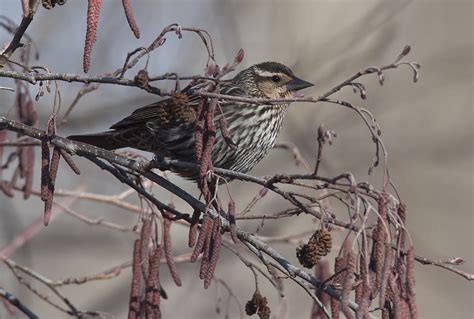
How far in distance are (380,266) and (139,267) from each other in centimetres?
106

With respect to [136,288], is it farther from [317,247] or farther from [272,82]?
[272,82]

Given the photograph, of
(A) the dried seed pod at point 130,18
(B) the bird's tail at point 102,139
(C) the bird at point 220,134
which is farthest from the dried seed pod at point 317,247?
(B) the bird's tail at point 102,139

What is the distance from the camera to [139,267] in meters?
3.17

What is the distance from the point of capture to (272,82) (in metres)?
4.99

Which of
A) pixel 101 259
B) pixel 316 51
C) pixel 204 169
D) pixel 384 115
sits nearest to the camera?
pixel 204 169

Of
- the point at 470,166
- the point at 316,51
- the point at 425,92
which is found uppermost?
the point at 425,92

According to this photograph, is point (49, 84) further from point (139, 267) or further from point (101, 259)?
point (101, 259)

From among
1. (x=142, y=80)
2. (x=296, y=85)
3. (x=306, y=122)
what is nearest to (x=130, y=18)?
(x=142, y=80)

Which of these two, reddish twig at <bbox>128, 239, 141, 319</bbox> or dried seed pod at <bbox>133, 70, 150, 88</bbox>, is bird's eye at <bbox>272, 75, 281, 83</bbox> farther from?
dried seed pod at <bbox>133, 70, 150, 88</bbox>

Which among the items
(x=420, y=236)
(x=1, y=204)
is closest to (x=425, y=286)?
(x=420, y=236)

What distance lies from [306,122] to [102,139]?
355 centimetres

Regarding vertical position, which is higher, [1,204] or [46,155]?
[1,204]

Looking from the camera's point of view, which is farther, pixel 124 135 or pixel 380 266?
pixel 124 135

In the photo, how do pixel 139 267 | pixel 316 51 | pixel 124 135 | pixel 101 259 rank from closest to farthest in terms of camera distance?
pixel 139 267
pixel 124 135
pixel 316 51
pixel 101 259
